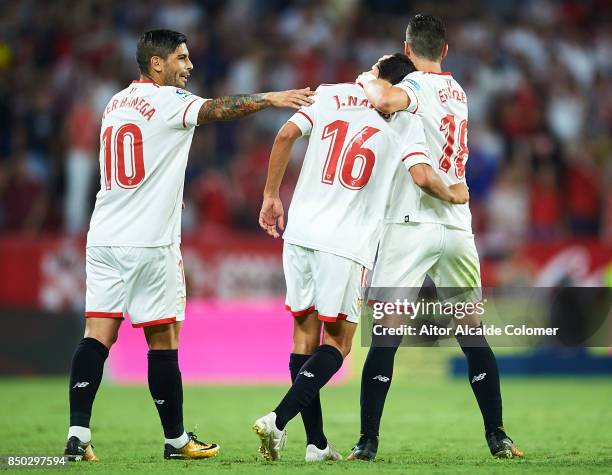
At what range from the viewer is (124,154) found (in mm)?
6906

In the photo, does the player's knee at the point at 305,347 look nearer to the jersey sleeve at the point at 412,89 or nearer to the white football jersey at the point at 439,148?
the white football jersey at the point at 439,148

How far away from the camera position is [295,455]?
7.14 meters

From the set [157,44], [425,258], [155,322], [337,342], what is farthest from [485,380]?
[157,44]

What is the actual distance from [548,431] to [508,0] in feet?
39.3

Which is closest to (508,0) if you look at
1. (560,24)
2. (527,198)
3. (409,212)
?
(560,24)

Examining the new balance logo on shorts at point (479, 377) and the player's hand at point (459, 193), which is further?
the new balance logo on shorts at point (479, 377)

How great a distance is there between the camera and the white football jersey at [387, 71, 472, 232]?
22.6ft

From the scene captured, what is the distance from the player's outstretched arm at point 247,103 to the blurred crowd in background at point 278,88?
27.5ft

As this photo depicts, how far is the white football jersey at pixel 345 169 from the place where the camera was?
673 centimetres

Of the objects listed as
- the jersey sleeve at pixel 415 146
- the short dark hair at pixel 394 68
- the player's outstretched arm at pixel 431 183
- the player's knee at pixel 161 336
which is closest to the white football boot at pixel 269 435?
the player's knee at pixel 161 336

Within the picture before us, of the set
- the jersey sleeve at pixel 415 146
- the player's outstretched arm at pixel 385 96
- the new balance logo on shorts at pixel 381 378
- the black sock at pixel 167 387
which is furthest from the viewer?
the black sock at pixel 167 387

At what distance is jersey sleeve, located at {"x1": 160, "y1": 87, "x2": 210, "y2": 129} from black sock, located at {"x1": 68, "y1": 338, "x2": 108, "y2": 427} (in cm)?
138

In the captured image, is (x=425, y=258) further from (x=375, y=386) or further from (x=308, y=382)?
(x=308, y=382)

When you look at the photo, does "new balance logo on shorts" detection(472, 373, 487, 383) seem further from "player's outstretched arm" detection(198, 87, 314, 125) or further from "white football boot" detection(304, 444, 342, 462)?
"player's outstretched arm" detection(198, 87, 314, 125)
